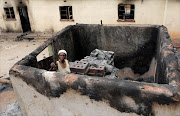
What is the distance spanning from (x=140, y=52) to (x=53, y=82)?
150 inches

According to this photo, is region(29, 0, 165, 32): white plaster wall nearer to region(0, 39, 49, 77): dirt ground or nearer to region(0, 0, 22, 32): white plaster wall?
region(0, 0, 22, 32): white plaster wall

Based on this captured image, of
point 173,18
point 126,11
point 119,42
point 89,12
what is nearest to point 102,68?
point 119,42

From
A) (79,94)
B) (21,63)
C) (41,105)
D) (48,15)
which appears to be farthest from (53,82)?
(48,15)

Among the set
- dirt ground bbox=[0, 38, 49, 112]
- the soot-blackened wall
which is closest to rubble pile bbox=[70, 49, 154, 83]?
the soot-blackened wall

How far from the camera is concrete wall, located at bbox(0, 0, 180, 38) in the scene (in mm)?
10109

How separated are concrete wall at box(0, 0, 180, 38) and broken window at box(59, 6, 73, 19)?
25cm

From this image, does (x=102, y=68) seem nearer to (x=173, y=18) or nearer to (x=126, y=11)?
(x=173, y=18)

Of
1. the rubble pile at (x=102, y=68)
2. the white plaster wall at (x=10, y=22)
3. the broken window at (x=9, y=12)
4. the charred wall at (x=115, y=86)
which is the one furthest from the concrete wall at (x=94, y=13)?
the charred wall at (x=115, y=86)

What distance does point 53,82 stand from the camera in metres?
2.55

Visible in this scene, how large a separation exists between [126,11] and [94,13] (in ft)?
6.79

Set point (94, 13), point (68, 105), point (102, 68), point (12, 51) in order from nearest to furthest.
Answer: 1. point (68, 105)
2. point (102, 68)
3. point (12, 51)
4. point (94, 13)

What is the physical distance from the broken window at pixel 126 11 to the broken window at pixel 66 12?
3.45 meters

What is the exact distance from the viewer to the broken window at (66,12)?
486 inches

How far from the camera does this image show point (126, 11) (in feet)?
36.4
